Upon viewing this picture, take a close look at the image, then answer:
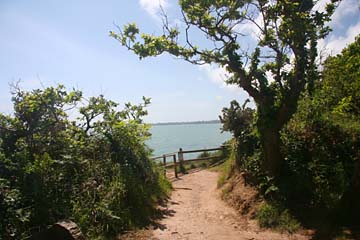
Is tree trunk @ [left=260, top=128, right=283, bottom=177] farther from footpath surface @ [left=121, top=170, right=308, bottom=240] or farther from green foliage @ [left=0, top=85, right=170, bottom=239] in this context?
green foliage @ [left=0, top=85, right=170, bottom=239]

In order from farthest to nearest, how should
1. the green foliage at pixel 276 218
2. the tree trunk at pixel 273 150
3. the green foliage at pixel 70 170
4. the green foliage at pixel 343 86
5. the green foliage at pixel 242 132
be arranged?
1. the green foliage at pixel 242 132
2. the green foliage at pixel 343 86
3. the tree trunk at pixel 273 150
4. the green foliage at pixel 276 218
5. the green foliage at pixel 70 170

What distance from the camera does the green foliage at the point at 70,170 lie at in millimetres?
5047

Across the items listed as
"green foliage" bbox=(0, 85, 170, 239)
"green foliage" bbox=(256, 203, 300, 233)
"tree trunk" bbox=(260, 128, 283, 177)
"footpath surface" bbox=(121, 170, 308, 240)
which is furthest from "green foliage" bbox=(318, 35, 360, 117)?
"green foliage" bbox=(0, 85, 170, 239)

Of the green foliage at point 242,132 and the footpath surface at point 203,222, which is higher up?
the green foliage at point 242,132

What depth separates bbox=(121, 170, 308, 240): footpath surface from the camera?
5785 mm

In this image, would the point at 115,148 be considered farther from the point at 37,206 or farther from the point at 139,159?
the point at 37,206

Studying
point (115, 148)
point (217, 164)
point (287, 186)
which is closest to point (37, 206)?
point (115, 148)

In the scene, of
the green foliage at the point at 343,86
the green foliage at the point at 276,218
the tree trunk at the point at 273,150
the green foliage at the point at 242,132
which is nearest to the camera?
the green foliage at the point at 276,218

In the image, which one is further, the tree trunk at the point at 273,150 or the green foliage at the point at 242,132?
the green foliage at the point at 242,132

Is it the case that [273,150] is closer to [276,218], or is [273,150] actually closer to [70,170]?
[276,218]

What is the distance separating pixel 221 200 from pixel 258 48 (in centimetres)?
466

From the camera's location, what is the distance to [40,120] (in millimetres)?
6699

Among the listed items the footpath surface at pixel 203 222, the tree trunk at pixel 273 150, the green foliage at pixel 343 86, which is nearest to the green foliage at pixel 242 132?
the tree trunk at pixel 273 150

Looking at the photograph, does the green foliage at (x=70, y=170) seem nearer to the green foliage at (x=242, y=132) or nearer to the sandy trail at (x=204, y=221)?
the sandy trail at (x=204, y=221)
